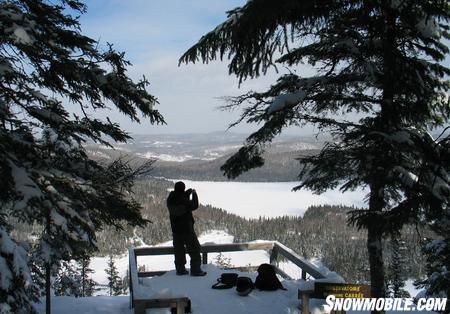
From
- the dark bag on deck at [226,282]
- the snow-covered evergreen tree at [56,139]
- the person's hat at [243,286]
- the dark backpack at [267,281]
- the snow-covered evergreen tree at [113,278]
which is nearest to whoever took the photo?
the snow-covered evergreen tree at [56,139]

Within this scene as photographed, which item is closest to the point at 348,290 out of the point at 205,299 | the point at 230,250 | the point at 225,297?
the point at 225,297

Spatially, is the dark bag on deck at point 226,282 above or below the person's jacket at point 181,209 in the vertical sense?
below

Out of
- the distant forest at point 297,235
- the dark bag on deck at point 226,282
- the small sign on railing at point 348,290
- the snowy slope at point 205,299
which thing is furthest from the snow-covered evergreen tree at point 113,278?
the distant forest at point 297,235

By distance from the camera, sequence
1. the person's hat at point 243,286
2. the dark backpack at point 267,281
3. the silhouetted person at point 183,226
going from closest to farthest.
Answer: the person's hat at point 243,286 < the dark backpack at point 267,281 < the silhouetted person at point 183,226

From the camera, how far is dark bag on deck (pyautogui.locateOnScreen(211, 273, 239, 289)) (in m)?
7.73

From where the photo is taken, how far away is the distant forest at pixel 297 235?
97.6 meters

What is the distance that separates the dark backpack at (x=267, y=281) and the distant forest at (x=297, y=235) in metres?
75.6

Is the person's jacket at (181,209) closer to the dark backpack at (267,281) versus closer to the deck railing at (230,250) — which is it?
the deck railing at (230,250)

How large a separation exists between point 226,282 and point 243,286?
580mm

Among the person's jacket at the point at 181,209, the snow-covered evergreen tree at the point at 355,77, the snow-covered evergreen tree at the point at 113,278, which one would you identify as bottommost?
the snow-covered evergreen tree at the point at 113,278

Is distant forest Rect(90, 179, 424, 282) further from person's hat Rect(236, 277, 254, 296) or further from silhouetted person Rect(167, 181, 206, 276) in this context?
person's hat Rect(236, 277, 254, 296)

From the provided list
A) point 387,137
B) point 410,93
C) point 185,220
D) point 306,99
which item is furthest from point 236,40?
point 185,220

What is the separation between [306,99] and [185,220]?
3569 mm

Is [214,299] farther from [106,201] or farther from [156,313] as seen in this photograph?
[106,201]
